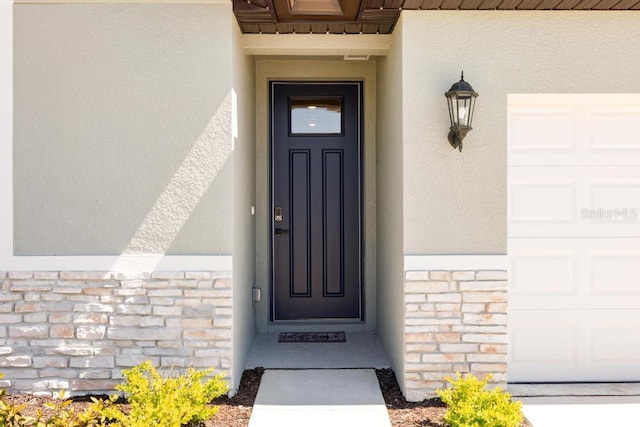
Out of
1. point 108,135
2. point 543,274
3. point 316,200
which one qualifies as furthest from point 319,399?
point 108,135

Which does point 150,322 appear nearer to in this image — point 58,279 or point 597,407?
point 58,279

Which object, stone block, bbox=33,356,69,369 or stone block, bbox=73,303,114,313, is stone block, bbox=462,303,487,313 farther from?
stone block, bbox=33,356,69,369

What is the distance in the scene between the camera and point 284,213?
584 centimetres

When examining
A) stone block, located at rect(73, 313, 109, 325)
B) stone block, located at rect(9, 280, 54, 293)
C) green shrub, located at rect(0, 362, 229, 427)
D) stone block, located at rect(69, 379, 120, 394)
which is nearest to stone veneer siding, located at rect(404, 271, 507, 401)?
green shrub, located at rect(0, 362, 229, 427)

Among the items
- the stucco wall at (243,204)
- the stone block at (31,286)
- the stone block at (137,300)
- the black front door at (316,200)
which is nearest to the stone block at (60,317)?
the stone block at (31,286)

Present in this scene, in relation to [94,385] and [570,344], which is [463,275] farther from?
[94,385]

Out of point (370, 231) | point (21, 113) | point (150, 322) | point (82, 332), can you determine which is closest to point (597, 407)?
point (370, 231)

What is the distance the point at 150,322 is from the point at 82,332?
0.51 meters

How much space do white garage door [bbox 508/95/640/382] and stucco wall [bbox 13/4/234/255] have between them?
2.43 meters

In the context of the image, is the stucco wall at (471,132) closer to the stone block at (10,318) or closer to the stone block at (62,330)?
the stone block at (62,330)

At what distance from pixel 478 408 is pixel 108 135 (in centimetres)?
323

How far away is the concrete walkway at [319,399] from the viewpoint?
3.71 m

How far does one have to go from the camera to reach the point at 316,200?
19.2 feet

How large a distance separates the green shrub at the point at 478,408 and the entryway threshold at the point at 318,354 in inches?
48.8
